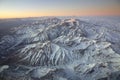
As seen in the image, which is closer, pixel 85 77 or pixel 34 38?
pixel 85 77

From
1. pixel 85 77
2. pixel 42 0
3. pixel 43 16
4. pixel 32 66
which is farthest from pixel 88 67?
pixel 42 0

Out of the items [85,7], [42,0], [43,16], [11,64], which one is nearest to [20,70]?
[11,64]

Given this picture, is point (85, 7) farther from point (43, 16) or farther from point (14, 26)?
point (14, 26)

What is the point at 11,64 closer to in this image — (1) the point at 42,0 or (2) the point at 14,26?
(2) the point at 14,26

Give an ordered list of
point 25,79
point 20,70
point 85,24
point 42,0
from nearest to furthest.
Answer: point 25,79, point 20,70, point 42,0, point 85,24

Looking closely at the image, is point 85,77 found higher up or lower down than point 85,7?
lower down

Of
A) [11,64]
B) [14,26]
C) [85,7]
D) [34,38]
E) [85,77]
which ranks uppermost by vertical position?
[85,7]

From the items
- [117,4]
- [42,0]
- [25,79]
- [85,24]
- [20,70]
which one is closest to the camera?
[25,79]
